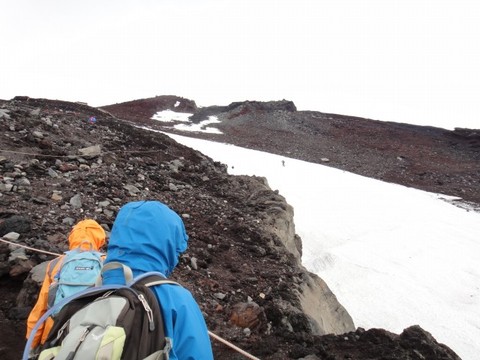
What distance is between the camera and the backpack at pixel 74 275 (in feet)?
7.11

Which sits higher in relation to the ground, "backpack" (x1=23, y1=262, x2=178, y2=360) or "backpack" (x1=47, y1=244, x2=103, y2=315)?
"backpack" (x1=23, y1=262, x2=178, y2=360)

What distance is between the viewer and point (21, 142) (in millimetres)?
6469

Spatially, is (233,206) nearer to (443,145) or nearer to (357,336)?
(357,336)

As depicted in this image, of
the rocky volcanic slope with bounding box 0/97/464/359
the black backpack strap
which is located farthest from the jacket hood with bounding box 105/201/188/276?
the rocky volcanic slope with bounding box 0/97/464/359

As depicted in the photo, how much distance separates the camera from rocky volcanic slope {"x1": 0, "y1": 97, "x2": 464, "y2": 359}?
3.68 meters

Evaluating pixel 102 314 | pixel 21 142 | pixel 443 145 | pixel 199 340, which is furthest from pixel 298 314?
pixel 443 145

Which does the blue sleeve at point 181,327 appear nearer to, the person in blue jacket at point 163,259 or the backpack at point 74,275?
the person in blue jacket at point 163,259

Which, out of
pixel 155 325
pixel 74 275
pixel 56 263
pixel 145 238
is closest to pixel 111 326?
pixel 155 325

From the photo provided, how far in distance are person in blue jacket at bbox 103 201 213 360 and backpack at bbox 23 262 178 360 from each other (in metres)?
0.06

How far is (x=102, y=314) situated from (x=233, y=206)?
5.53 metres

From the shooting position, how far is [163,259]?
181cm

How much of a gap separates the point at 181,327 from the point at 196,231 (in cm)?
416

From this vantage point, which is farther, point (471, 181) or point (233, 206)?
point (471, 181)

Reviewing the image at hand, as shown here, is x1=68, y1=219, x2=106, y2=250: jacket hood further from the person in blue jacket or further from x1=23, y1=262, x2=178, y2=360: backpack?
x1=23, y1=262, x2=178, y2=360: backpack
